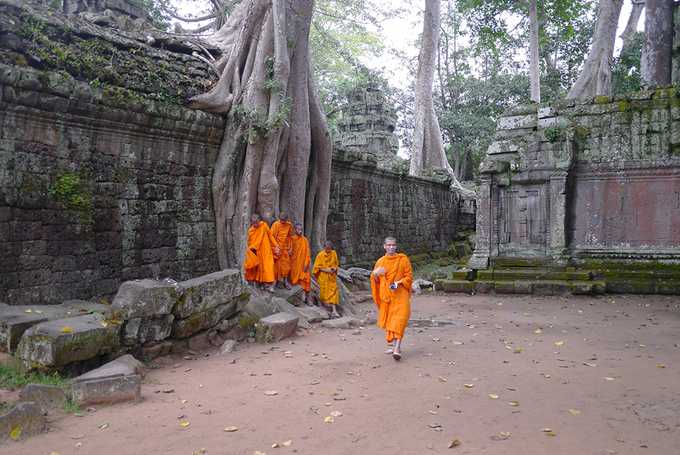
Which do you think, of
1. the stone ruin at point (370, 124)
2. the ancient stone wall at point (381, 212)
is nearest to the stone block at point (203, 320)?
the ancient stone wall at point (381, 212)

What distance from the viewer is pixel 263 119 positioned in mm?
8188

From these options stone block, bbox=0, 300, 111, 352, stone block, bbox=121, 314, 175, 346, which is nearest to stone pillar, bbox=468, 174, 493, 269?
stone block, bbox=121, 314, 175, 346

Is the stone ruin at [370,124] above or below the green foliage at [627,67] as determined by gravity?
below

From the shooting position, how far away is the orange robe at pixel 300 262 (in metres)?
8.55

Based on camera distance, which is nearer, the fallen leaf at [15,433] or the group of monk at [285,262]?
the fallen leaf at [15,433]

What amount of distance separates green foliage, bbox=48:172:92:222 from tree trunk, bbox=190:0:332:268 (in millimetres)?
2112

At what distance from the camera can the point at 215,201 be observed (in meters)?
8.46

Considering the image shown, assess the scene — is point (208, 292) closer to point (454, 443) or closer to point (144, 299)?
point (144, 299)

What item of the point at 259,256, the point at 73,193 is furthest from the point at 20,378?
the point at 259,256

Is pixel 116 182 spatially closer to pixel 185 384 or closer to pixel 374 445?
pixel 185 384

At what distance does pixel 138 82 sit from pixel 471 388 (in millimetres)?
5746

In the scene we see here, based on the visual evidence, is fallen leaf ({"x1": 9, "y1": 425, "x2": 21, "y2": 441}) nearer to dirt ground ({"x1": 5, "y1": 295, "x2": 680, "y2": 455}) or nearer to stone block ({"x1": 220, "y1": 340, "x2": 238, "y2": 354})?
dirt ground ({"x1": 5, "y1": 295, "x2": 680, "y2": 455})

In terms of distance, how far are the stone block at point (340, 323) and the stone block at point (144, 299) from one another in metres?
2.59

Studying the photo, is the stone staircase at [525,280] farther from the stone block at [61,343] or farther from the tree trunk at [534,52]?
the tree trunk at [534,52]
